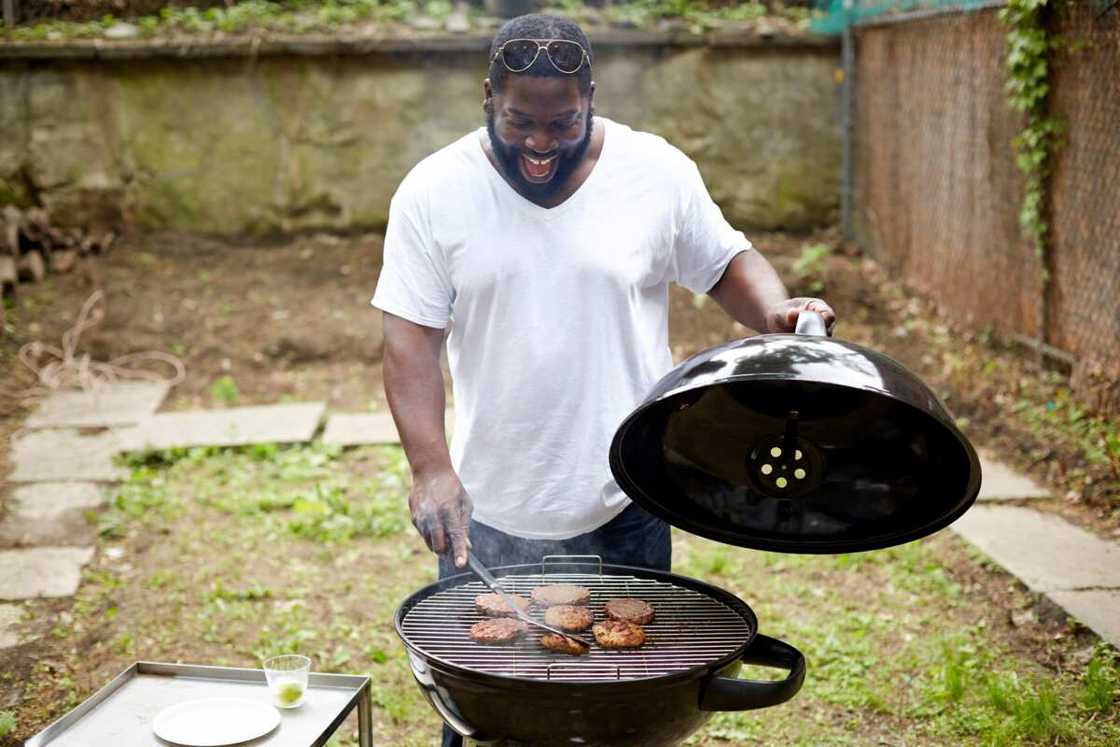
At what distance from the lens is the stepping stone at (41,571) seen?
501 centimetres

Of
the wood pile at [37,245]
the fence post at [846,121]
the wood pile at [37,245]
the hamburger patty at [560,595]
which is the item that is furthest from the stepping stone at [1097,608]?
the wood pile at [37,245]

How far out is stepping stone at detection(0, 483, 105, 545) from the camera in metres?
5.58

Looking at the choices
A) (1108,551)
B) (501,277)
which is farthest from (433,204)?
(1108,551)

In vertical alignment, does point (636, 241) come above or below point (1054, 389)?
above

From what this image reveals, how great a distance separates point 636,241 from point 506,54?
1.72 feet

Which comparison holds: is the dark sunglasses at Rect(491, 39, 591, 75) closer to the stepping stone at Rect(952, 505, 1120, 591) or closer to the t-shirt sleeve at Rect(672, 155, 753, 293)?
the t-shirt sleeve at Rect(672, 155, 753, 293)

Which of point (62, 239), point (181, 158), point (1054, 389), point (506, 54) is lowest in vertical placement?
point (1054, 389)

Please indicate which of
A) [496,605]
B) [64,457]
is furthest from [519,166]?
[64,457]

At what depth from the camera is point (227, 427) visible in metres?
7.10

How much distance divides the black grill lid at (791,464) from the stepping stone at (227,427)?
180 inches

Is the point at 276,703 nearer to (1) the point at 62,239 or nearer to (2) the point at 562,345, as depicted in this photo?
(2) the point at 562,345

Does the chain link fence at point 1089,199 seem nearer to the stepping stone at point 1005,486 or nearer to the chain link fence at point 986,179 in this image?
the chain link fence at point 986,179

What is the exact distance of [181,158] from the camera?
9.40 meters

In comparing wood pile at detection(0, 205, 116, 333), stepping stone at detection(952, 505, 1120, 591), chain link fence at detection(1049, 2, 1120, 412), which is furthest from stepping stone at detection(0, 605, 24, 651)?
chain link fence at detection(1049, 2, 1120, 412)
